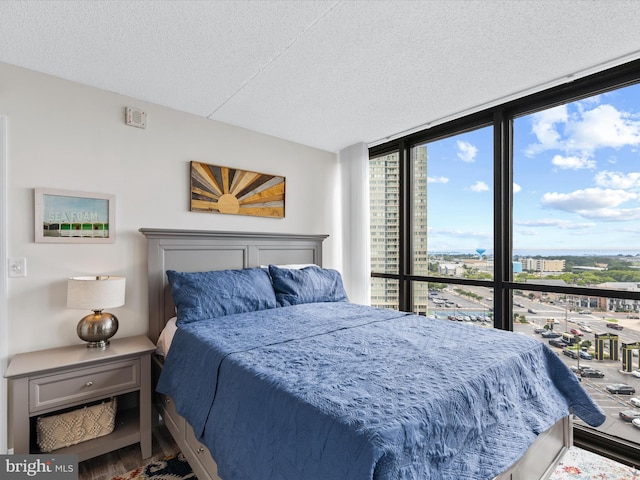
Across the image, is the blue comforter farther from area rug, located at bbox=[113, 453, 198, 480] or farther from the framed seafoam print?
the framed seafoam print

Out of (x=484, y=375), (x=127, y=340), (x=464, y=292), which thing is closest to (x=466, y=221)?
(x=464, y=292)

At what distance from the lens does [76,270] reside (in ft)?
7.46

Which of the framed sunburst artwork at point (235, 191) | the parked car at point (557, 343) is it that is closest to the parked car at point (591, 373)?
the parked car at point (557, 343)

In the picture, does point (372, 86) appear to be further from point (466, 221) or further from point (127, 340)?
point (127, 340)

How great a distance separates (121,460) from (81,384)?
55 centimetres

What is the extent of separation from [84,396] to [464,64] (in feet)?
9.90

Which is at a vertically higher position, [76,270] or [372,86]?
[372,86]

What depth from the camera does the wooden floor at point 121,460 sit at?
6.31 ft

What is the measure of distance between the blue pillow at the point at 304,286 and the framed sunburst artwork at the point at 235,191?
2.08 ft

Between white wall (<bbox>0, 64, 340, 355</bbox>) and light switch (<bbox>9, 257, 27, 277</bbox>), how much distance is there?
2 centimetres

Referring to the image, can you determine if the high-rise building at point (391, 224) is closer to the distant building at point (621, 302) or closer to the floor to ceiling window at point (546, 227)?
the floor to ceiling window at point (546, 227)

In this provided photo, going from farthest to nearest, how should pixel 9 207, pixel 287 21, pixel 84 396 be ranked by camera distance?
pixel 9 207, pixel 84 396, pixel 287 21

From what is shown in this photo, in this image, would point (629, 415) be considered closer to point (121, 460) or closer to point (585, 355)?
point (585, 355)

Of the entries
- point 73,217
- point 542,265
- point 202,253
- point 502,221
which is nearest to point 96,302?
point 73,217
